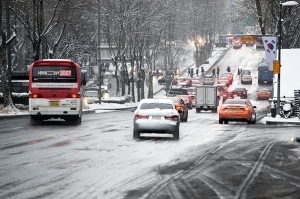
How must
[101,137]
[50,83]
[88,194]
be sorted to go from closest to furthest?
[88,194] < [101,137] < [50,83]

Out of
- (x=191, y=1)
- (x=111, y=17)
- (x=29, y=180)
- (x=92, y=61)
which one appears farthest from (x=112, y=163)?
(x=191, y=1)

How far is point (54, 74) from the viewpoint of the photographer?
112 ft

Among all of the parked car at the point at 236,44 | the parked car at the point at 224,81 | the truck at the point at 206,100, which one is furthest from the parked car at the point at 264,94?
the parked car at the point at 236,44

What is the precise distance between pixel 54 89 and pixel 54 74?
706 mm

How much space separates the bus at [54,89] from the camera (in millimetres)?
33688

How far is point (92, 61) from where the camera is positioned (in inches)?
5492

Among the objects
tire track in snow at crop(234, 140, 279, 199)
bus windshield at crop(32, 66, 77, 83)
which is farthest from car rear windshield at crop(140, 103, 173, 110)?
bus windshield at crop(32, 66, 77, 83)

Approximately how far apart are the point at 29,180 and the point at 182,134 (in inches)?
644

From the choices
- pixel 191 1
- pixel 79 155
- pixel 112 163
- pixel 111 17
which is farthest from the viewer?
pixel 191 1

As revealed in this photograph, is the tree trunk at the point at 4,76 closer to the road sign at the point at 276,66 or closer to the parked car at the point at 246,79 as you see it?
the road sign at the point at 276,66

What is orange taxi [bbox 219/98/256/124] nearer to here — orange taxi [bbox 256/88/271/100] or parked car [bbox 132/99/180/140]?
parked car [bbox 132/99/180/140]

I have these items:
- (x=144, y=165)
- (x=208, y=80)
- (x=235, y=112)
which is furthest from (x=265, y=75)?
(x=144, y=165)

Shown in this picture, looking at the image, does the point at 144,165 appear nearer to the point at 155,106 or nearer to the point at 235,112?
the point at 155,106

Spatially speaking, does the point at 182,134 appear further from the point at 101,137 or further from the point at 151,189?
the point at 151,189
